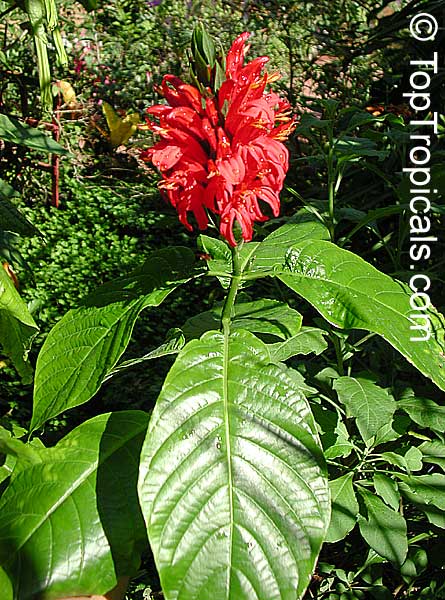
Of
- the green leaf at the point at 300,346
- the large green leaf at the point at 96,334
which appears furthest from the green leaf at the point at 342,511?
the large green leaf at the point at 96,334

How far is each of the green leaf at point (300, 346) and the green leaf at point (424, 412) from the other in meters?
0.24

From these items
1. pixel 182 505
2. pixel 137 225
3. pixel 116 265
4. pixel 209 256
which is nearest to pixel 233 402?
pixel 182 505

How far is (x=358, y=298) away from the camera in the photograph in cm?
100

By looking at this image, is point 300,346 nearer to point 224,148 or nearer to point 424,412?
point 424,412

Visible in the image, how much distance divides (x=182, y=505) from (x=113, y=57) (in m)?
4.81

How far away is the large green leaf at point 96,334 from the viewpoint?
973 millimetres

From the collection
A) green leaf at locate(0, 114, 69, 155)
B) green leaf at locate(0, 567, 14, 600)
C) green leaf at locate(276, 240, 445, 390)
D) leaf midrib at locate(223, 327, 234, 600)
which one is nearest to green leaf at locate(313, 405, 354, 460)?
green leaf at locate(276, 240, 445, 390)

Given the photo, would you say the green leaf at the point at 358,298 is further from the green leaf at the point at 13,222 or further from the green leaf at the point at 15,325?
the green leaf at the point at 13,222

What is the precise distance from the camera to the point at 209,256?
4.10 feet

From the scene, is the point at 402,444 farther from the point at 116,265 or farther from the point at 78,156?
the point at 78,156

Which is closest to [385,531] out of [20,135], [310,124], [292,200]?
[310,124]

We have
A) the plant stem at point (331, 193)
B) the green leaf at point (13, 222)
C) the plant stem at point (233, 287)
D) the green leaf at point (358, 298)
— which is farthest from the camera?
the plant stem at point (331, 193)

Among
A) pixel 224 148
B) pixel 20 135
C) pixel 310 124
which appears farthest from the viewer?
pixel 310 124

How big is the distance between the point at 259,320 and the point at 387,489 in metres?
0.51
